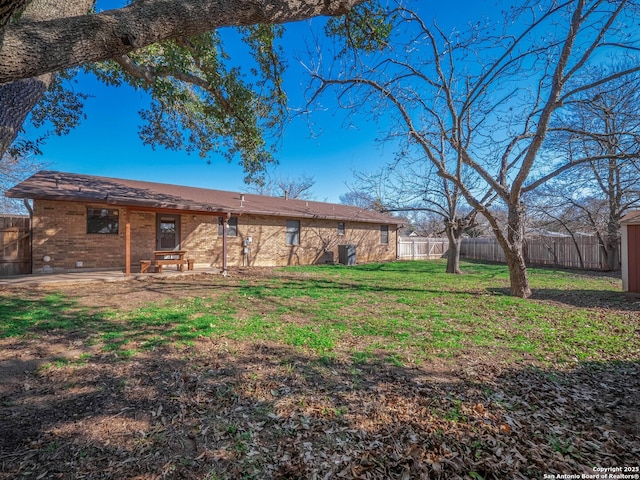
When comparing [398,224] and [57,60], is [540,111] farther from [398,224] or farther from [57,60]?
[398,224]

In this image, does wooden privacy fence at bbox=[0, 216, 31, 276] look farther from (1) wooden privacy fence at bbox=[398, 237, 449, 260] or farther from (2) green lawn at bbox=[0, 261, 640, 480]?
(1) wooden privacy fence at bbox=[398, 237, 449, 260]

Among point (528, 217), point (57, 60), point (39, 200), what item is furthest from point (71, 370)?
point (528, 217)

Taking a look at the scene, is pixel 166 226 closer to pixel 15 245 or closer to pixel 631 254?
pixel 15 245

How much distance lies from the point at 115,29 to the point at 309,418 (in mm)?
3387

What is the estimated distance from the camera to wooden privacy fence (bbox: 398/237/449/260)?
21219mm

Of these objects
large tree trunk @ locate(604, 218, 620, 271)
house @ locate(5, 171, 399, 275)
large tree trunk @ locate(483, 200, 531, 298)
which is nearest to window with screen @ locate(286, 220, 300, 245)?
house @ locate(5, 171, 399, 275)

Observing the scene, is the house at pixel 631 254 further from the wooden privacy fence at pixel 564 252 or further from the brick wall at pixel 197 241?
the brick wall at pixel 197 241

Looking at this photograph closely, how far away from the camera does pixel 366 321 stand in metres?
5.23

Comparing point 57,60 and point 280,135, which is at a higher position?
point 280,135

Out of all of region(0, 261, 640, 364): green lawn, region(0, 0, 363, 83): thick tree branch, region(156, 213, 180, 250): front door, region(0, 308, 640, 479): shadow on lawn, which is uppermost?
region(0, 0, 363, 83): thick tree branch

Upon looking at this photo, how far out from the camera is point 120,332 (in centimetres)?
441

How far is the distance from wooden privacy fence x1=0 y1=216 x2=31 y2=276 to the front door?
3805 mm

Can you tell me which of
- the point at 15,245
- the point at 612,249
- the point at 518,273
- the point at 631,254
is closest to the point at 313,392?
the point at 518,273

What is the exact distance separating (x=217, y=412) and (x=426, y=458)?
1.70 meters
